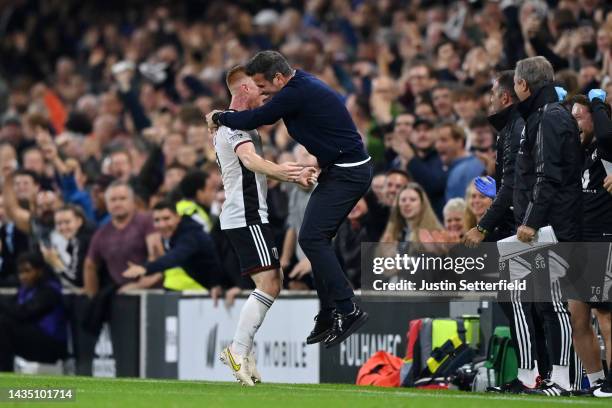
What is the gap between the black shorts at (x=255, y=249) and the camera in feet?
35.6

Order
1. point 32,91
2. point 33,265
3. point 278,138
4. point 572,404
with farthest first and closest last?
1. point 32,91
2. point 278,138
3. point 33,265
4. point 572,404

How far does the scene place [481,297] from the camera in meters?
12.3

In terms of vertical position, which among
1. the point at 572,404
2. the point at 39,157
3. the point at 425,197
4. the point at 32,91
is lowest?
the point at 572,404

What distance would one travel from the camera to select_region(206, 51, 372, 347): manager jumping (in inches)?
416

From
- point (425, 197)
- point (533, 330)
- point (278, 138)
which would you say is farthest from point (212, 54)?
point (533, 330)

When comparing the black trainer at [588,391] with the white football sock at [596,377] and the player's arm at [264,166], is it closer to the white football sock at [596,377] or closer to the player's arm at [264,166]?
the white football sock at [596,377]

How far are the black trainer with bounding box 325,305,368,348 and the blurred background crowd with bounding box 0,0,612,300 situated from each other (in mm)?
2518

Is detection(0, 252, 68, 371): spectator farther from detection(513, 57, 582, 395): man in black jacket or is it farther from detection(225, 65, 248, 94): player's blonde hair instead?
detection(513, 57, 582, 395): man in black jacket

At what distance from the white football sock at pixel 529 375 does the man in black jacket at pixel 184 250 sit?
5172 mm

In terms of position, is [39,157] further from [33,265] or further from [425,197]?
[425,197]

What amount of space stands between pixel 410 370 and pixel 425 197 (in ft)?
5.76

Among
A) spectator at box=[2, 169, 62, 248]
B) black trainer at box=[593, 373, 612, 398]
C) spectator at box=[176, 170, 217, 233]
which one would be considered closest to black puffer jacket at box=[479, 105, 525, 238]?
black trainer at box=[593, 373, 612, 398]

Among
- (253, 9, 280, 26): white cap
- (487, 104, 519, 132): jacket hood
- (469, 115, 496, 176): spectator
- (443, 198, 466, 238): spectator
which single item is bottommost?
(443, 198, 466, 238): spectator

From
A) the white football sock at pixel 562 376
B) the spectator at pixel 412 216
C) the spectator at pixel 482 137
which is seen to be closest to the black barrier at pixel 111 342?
the spectator at pixel 412 216
